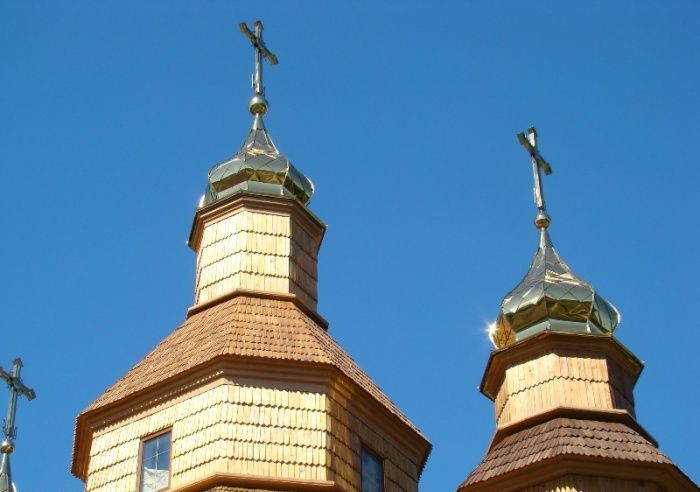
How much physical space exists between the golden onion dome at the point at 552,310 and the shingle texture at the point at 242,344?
258cm

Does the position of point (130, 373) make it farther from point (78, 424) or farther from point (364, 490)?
point (364, 490)

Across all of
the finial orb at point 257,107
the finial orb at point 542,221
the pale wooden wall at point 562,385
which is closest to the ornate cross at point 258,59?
the finial orb at point 257,107

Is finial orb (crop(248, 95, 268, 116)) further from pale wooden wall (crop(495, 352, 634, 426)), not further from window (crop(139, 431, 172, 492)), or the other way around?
window (crop(139, 431, 172, 492))

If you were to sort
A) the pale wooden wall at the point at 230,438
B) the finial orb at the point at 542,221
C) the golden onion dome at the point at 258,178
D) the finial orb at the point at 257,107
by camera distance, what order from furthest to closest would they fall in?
the finial orb at the point at 257,107, the finial orb at the point at 542,221, the golden onion dome at the point at 258,178, the pale wooden wall at the point at 230,438

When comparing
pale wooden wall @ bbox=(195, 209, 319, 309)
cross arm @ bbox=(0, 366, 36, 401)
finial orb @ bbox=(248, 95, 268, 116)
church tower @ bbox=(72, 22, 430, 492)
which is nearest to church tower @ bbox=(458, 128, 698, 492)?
church tower @ bbox=(72, 22, 430, 492)

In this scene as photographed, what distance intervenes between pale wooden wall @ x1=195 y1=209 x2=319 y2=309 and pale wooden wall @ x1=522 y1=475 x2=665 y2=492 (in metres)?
6.20

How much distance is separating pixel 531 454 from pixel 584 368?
8.04 ft

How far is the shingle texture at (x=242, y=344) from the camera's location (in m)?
25.4

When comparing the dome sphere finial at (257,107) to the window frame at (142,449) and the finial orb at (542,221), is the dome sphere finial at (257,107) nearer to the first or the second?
the finial orb at (542,221)

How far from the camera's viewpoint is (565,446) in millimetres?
24547

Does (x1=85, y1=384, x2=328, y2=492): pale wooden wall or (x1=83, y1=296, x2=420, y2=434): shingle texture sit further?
(x1=83, y1=296, x2=420, y2=434): shingle texture

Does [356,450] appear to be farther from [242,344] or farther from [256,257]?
[256,257]

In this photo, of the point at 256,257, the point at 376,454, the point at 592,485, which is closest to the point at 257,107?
the point at 256,257

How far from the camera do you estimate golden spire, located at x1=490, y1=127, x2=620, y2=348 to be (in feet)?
90.4
